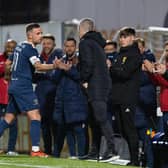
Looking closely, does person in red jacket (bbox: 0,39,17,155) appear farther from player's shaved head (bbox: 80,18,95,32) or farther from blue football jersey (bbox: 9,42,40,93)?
player's shaved head (bbox: 80,18,95,32)

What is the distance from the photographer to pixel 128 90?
1378cm

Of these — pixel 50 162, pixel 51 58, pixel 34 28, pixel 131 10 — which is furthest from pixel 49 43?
pixel 131 10

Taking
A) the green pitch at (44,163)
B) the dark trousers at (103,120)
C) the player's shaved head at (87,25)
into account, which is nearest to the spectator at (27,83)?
the green pitch at (44,163)

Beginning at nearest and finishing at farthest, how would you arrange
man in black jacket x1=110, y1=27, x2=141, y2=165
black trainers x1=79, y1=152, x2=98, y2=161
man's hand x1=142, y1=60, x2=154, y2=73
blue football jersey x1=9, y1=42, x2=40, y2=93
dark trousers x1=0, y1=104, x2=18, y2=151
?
man in black jacket x1=110, y1=27, x2=141, y2=165
man's hand x1=142, y1=60, x2=154, y2=73
blue football jersey x1=9, y1=42, x2=40, y2=93
black trainers x1=79, y1=152, x2=98, y2=161
dark trousers x1=0, y1=104, x2=18, y2=151

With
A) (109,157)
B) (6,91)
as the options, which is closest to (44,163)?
(109,157)

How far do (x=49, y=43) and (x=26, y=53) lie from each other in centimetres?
169

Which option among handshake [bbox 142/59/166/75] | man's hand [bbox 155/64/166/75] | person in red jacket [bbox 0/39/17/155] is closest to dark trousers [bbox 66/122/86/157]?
person in red jacket [bbox 0/39/17/155]

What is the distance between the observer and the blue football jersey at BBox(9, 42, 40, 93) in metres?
14.2

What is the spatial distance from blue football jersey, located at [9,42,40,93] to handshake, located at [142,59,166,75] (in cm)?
148

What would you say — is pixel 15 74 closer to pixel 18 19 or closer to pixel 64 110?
pixel 64 110

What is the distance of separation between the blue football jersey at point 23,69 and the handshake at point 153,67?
1476 mm

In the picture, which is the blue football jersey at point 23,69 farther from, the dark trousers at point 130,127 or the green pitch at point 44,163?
the dark trousers at point 130,127

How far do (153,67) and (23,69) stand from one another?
1.79 metres

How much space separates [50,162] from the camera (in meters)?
13.3
